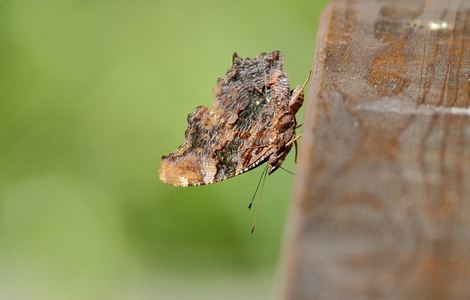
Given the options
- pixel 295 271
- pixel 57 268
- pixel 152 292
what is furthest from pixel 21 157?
pixel 295 271

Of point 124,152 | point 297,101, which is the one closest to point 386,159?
point 297,101

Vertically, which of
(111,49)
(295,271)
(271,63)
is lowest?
(295,271)

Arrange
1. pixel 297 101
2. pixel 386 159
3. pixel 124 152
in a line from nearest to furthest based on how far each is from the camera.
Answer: pixel 386 159 < pixel 297 101 < pixel 124 152

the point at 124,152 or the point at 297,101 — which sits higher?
the point at 124,152

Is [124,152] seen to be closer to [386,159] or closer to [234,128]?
[234,128]

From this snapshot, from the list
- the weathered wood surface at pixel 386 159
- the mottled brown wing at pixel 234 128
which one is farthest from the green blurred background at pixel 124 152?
the weathered wood surface at pixel 386 159

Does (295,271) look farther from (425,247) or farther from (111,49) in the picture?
(111,49)

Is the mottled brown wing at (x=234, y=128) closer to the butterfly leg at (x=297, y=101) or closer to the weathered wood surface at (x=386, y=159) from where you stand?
the butterfly leg at (x=297, y=101)
